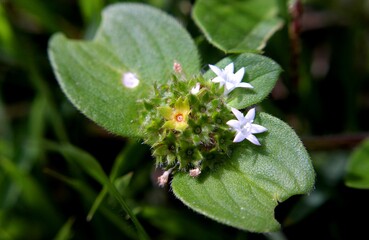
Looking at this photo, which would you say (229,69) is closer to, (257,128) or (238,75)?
(238,75)

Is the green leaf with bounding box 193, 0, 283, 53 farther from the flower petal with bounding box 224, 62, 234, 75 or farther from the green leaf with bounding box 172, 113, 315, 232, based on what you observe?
the green leaf with bounding box 172, 113, 315, 232

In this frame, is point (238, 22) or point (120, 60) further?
point (238, 22)

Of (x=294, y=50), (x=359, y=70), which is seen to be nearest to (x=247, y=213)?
(x=294, y=50)

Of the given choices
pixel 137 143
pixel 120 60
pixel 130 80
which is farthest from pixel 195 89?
pixel 137 143

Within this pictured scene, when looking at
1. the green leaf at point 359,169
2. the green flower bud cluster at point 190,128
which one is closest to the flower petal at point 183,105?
the green flower bud cluster at point 190,128

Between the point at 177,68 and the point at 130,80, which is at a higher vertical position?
the point at 177,68

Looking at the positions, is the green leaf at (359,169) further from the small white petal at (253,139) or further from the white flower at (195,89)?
the white flower at (195,89)

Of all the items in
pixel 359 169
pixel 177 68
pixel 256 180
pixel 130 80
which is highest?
pixel 177 68

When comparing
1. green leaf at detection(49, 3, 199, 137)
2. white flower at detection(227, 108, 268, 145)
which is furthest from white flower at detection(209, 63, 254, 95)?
green leaf at detection(49, 3, 199, 137)
